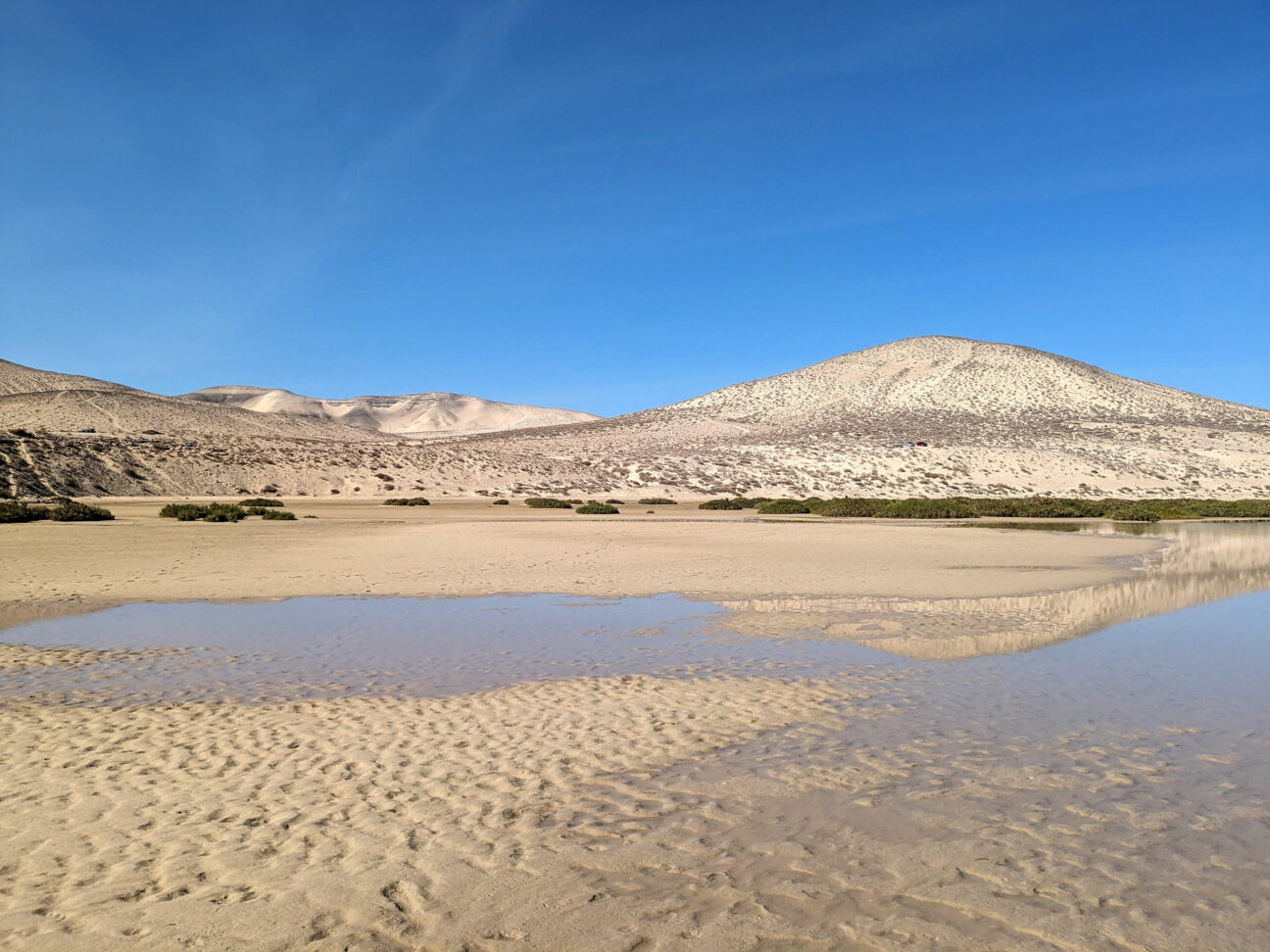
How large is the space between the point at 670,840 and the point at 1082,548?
22.9 metres

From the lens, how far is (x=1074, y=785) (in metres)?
5.86

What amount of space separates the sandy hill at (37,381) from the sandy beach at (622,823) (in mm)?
100233

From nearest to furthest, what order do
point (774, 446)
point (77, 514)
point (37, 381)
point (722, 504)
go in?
point (77, 514) → point (722, 504) → point (774, 446) → point (37, 381)

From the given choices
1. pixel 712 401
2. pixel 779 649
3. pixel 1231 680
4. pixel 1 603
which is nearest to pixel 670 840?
pixel 779 649

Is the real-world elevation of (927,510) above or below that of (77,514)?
above

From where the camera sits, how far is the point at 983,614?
12.8 metres

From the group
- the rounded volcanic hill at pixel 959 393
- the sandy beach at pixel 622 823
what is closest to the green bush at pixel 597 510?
the sandy beach at pixel 622 823

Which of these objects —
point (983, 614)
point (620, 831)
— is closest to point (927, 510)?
point (983, 614)

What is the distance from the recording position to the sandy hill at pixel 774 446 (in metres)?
51.1

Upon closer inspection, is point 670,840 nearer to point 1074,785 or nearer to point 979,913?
point 979,913

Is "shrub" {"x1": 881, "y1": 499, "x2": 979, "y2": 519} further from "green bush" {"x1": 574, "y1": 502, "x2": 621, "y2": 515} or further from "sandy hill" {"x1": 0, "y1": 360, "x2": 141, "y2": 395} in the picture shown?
"sandy hill" {"x1": 0, "y1": 360, "x2": 141, "y2": 395}

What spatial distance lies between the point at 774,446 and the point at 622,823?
66.9m

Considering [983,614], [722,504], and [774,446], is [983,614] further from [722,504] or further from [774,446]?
[774,446]

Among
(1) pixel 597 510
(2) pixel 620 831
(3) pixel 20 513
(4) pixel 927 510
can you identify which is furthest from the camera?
(4) pixel 927 510
